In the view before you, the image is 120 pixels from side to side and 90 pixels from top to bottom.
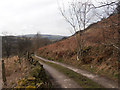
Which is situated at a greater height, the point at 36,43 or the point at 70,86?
the point at 36,43

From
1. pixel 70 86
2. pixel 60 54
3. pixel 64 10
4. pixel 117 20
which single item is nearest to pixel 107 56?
pixel 117 20

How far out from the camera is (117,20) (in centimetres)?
819

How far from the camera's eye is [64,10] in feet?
43.7

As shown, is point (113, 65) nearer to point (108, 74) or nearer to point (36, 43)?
point (108, 74)

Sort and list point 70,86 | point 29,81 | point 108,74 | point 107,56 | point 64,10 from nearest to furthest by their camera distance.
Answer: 1. point 29,81
2. point 70,86
3. point 108,74
4. point 107,56
5. point 64,10

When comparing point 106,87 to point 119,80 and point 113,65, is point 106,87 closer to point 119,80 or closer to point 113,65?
point 119,80

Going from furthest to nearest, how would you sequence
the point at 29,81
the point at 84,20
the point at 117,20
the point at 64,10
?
1. the point at 64,10
2. the point at 84,20
3. the point at 117,20
4. the point at 29,81

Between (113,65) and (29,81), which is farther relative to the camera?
(113,65)

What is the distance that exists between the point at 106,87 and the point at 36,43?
4168 centimetres

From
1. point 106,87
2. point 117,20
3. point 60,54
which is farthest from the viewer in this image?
point 60,54

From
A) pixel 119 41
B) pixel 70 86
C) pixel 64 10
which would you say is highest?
pixel 64 10

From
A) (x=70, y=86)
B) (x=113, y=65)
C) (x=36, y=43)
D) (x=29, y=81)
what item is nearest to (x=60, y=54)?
(x=113, y=65)

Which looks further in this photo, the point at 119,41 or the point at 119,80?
the point at 119,41

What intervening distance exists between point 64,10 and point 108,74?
30.8 feet
